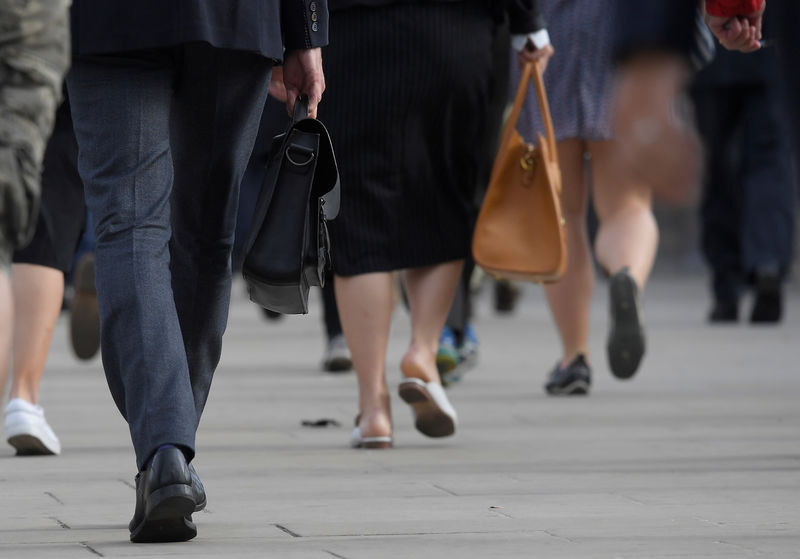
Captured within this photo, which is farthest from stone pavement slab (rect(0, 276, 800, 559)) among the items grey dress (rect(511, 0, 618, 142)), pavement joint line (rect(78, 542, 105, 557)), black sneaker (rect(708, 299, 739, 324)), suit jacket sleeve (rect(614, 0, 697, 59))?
black sneaker (rect(708, 299, 739, 324))

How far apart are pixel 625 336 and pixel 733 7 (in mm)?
2462

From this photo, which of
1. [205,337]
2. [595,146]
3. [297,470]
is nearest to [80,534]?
[205,337]

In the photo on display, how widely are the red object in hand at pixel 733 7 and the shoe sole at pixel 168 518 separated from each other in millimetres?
1423

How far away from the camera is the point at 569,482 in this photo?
3.90 m

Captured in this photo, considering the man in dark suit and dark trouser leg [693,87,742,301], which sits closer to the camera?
the man in dark suit

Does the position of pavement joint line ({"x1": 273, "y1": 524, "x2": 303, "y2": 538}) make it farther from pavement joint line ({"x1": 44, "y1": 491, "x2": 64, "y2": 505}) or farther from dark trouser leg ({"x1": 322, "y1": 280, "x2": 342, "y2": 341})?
dark trouser leg ({"x1": 322, "y1": 280, "x2": 342, "y2": 341})

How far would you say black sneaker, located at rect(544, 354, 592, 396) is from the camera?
6.20m

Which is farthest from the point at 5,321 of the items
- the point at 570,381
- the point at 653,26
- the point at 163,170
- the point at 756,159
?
the point at 756,159

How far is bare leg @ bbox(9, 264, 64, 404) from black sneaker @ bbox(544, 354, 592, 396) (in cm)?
222

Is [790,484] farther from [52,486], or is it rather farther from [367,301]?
[52,486]

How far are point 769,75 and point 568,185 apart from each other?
11.7ft

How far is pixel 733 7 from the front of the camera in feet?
11.0

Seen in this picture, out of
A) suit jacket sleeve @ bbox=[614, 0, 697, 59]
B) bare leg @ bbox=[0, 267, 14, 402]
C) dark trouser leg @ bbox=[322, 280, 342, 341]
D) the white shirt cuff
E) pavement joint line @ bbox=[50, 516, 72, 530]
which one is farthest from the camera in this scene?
dark trouser leg @ bbox=[322, 280, 342, 341]

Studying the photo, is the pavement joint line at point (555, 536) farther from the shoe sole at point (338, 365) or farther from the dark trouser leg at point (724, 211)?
the dark trouser leg at point (724, 211)
